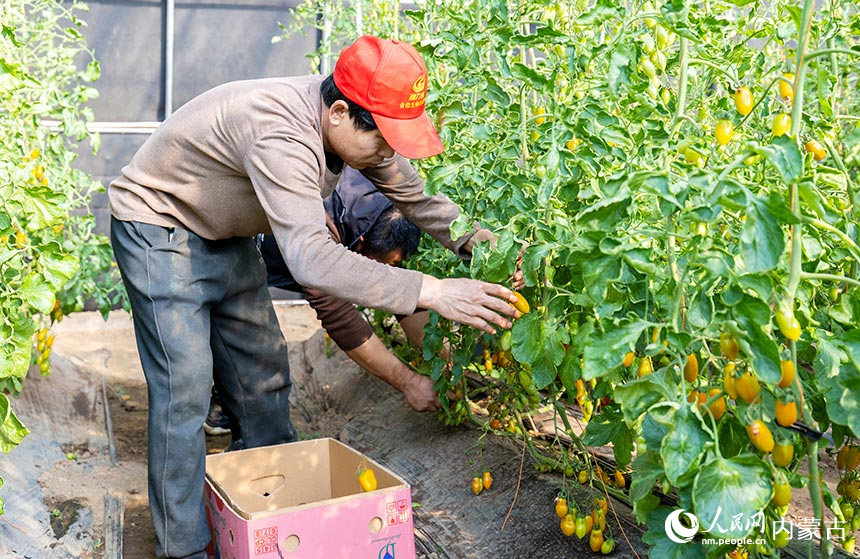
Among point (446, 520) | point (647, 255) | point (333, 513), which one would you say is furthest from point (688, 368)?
point (446, 520)

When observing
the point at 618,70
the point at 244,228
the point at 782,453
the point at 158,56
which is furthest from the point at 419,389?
the point at 158,56

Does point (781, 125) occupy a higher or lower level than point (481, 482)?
higher

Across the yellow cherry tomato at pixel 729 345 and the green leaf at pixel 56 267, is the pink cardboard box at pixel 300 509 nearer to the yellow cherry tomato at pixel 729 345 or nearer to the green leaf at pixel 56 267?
the green leaf at pixel 56 267

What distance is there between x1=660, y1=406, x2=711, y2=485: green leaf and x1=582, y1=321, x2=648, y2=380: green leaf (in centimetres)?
13

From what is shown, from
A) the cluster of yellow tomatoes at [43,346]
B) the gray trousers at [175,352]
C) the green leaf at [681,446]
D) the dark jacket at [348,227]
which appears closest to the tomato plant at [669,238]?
the green leaf at [681,446]

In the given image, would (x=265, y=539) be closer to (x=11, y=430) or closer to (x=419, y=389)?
(x=11, y=430)

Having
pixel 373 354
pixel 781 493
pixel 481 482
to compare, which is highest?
A: pixel 781 493

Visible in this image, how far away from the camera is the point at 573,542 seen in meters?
2.38

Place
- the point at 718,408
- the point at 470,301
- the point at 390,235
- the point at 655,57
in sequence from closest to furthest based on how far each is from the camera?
the point at 718,408, the point at 655,57, the point at 470,301, the point at 390,235

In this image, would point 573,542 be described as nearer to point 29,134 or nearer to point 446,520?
point 446,520

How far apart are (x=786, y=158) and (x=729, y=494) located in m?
0.45

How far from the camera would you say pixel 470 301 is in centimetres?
212

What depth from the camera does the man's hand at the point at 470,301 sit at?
210 cm

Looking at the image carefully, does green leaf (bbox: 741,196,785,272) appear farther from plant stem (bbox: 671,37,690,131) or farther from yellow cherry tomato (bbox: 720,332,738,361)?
plant stem (bbox: 671,37,690,131)
